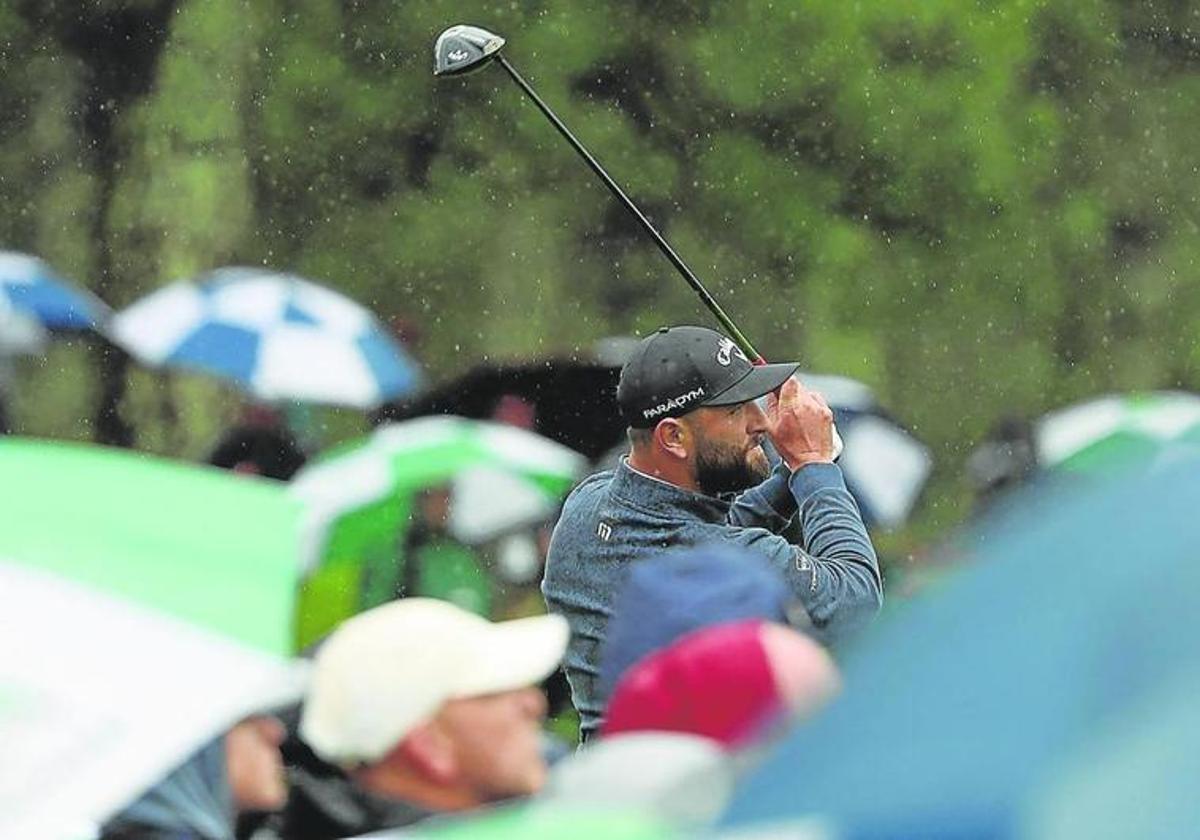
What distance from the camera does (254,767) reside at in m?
3.14

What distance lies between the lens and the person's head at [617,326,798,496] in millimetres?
4508

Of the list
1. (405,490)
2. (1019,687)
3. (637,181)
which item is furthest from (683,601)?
(637,181)

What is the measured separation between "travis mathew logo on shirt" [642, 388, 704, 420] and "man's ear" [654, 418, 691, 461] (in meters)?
0.02

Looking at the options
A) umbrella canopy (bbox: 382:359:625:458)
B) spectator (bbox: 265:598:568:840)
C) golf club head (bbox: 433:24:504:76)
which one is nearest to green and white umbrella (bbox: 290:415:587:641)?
umbrella canopy (bbox: 382:359:625:458)

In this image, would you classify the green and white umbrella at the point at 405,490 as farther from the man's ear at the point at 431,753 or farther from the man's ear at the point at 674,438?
the man's ear at the point at 431,753

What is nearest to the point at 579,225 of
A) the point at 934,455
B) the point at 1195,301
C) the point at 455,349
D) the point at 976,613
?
the point at 455,349

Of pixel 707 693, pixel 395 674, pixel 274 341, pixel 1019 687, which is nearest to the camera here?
pixel 1019 687

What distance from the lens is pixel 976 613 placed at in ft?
5.94

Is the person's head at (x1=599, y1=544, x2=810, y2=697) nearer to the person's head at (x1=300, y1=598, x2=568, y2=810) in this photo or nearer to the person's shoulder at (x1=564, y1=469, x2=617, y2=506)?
the person's head at (x1=300, y1=598, x2=568, y2=810)

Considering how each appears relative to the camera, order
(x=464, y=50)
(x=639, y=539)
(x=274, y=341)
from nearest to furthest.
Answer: (x=639, y=539)
(x=464, y=50)
(x=274, y=341)

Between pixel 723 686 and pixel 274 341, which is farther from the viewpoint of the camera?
pixel 274 341

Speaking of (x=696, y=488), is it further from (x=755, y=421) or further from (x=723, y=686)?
(x=723, y=686)

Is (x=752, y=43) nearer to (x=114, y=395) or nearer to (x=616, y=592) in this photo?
(x=114, y=395)

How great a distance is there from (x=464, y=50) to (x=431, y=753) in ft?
10.3
